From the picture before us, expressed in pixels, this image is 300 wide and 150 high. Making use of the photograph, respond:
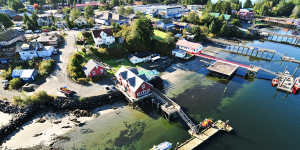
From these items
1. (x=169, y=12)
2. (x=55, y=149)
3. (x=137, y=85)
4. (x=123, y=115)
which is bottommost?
(x=55, y=149)

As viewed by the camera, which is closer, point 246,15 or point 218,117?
point 218,117

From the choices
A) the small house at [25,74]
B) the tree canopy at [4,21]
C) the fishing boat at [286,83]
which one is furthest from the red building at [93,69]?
the tree canopy at [4,21]

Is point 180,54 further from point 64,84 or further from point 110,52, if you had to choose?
point 64,84

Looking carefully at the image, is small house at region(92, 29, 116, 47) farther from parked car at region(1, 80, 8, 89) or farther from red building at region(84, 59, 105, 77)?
parked car at region(1, 80, 8, 89)

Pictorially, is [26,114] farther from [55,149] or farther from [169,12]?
[169,12]

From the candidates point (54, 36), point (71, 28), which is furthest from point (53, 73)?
point (71, 28)

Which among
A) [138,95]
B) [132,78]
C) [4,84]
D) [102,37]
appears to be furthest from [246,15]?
[4,84]
